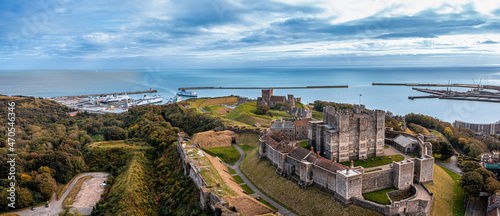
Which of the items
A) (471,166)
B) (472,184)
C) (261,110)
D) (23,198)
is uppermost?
→ (261,110)

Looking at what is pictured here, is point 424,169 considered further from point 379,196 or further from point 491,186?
point 491,186

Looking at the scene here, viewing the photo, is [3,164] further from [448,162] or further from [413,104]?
[413,104]

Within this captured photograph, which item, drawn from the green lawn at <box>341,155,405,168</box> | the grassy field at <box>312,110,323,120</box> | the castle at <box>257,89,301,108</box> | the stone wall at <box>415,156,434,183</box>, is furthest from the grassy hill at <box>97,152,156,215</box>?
the grassy field at <box>312,110,323,120</box>

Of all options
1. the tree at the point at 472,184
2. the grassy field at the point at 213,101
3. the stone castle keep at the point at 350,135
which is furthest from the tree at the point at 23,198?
the grassy field at the point at 213,101

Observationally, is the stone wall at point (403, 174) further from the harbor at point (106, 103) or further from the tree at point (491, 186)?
the harbor at point (106, 103)

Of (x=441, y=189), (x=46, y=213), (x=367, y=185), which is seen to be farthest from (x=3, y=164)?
(x=441, y=189)

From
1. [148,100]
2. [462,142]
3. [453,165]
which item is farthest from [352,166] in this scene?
[148,100]
